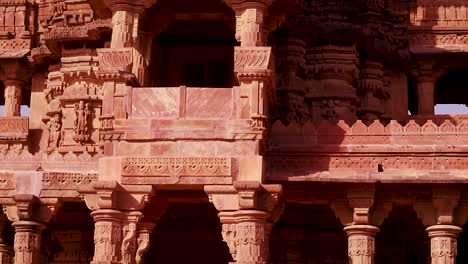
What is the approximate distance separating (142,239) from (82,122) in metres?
5.55

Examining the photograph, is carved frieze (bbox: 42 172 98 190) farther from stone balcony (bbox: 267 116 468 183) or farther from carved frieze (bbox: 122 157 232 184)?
stone balcony (bbox: 267 116 468 183)

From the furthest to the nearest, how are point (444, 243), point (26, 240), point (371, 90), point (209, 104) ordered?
point (371, 90) < point (26, 240) < point (444, 243) < point (209, 104)

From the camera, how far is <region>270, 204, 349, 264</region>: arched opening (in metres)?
24.6

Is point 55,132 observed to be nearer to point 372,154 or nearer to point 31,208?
point 31,208

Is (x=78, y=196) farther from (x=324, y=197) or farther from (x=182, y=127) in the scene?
(x=324, y=197)

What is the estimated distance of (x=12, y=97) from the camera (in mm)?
30938

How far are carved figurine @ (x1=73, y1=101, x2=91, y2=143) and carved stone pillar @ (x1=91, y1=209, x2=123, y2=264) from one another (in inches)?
224

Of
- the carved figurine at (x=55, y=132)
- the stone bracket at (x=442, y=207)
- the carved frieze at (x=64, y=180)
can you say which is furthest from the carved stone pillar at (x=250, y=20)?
the carved figurine at (x=55, y=132)

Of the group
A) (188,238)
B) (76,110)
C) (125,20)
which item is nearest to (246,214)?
(125,20)

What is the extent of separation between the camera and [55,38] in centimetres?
2744

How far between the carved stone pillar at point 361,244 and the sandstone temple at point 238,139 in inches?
1.3

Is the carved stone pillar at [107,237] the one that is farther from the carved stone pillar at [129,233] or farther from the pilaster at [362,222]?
the pilaster at [362,222]

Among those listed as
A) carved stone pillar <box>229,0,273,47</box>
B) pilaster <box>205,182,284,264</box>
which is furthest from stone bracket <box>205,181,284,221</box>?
carved stone pillar <box>229,0,273,47</box>

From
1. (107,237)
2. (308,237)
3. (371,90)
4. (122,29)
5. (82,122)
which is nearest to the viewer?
(107,237)
